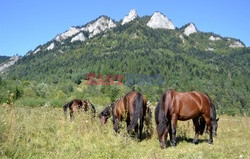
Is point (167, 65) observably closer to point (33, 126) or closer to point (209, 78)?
point (209, 78)

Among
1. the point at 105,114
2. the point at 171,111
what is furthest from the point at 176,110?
the point at 105,114

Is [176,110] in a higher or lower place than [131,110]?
lower

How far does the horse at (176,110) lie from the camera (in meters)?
9.88

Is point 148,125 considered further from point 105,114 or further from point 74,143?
point 74,143

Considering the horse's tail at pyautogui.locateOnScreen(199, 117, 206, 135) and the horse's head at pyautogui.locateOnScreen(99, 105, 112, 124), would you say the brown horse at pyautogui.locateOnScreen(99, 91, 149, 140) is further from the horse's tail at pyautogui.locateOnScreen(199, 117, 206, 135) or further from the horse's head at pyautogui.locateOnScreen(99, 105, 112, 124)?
the horse's tail at pyautogui.locateOnScreen(199, 117, 206, 135)

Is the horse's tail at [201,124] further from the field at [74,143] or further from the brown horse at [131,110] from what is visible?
the brown horse at [131,110]

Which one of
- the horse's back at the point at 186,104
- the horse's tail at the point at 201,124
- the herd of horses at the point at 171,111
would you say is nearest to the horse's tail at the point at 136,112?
the herd of horses at the point at 171,111

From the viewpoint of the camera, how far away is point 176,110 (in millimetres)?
10008

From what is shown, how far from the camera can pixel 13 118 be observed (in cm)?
828

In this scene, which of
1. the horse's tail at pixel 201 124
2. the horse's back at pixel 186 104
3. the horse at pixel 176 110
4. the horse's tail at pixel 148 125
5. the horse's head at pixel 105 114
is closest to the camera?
the horse at pixel 176 110

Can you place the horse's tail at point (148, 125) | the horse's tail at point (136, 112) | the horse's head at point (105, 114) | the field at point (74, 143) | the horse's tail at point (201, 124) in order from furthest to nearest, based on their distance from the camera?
the horse's head at point (105, 114) < the horse's tail at point (148, 125) < the horse's tail at point (201, 124) < the horse's tail at point (136, 112) < the field at point (74, 143)

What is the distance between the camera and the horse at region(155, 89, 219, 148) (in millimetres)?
9883

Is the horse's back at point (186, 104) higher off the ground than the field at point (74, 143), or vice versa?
the horse's back at point (186, 104)

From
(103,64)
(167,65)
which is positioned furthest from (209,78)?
(103,64)
